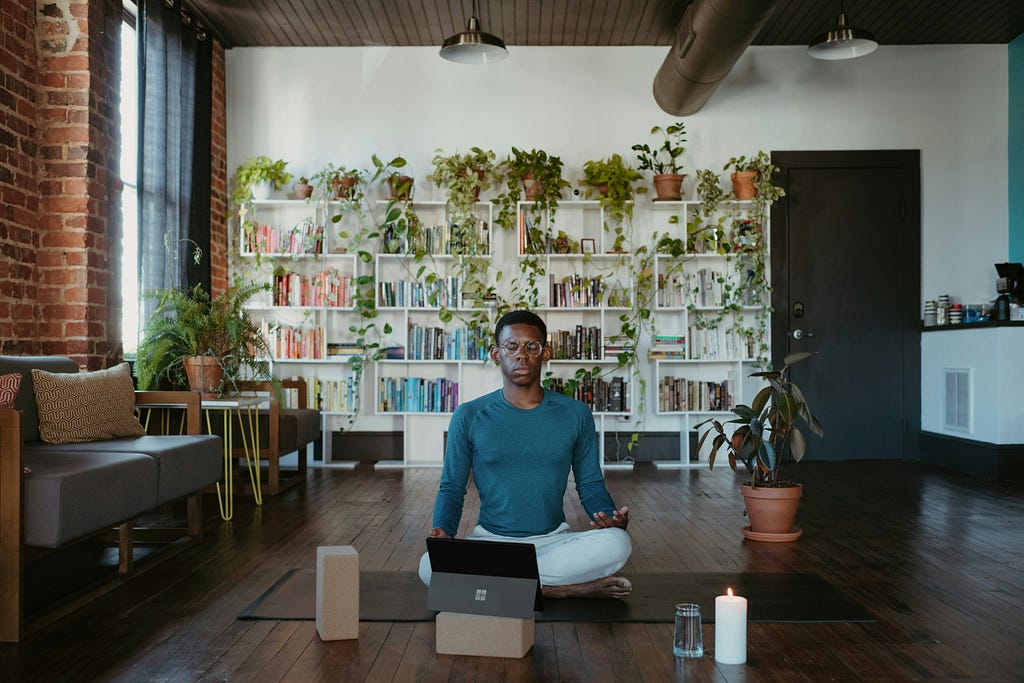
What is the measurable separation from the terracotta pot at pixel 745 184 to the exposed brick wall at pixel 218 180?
4.12 m

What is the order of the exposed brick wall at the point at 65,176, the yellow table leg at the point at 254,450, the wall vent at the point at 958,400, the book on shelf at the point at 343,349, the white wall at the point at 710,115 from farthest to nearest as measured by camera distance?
the white wall at the point at 710,115 → the book on shelf at the point at 343,349 → the wall vent at the point at 958,400 → the yellow table leg at the point at 254,450 → the exposed brick wall at the point at 65,176

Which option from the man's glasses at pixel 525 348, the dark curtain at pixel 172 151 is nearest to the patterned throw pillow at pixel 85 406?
the dark curtain at pixel 172 151

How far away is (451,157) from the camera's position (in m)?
7.56

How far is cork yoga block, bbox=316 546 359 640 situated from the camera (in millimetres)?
2943

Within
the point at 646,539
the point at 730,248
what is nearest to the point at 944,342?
the point at 730,248

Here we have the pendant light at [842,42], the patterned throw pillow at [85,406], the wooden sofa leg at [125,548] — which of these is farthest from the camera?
the pendant light at [842,42]

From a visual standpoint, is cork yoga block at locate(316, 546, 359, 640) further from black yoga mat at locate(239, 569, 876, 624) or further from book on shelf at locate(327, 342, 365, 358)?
book on shelf at locate(327, 342, 365, 358)

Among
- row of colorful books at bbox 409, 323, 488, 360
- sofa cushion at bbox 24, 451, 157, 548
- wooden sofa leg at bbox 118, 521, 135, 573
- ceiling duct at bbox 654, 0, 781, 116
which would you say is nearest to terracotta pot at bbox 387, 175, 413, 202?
row of colorful books at bbox 409, 323, 488, 360

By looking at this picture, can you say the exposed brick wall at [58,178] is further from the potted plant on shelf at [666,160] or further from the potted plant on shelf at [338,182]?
the potted plant on shelf at [666,160]

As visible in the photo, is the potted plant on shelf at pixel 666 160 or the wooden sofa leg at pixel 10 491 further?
the potted plant on shelf at pixel 666 160

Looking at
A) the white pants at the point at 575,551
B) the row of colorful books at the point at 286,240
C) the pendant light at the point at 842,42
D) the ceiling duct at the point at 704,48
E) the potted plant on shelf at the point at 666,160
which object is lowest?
the white pants at the point at 575,551

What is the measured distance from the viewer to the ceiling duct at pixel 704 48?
5422 mm

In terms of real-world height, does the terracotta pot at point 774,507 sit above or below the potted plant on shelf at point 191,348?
below

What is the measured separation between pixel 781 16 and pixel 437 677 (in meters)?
6.02
